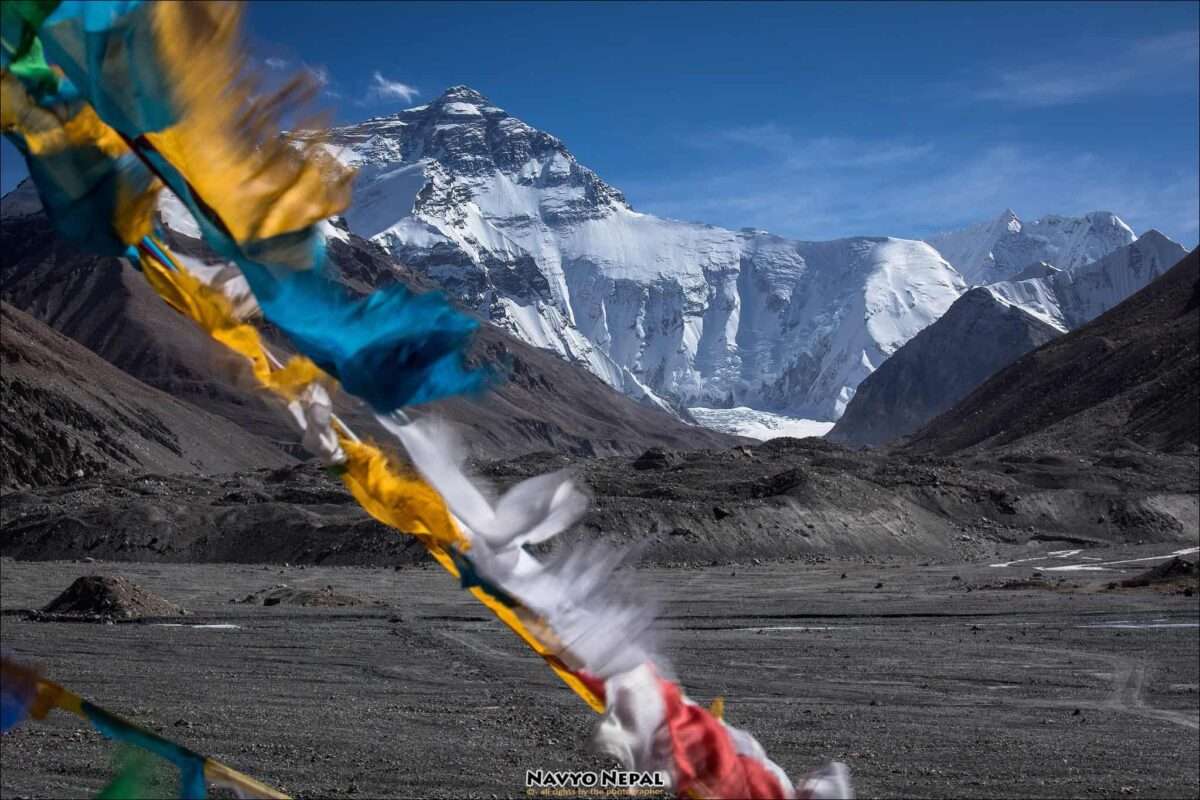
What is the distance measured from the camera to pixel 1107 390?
350 ft

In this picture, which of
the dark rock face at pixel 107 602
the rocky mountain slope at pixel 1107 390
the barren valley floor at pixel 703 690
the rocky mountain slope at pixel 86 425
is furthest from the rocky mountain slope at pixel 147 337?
the barren valley floor at pixel 703 690

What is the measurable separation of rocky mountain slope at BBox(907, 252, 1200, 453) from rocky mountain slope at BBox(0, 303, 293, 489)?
209 ft

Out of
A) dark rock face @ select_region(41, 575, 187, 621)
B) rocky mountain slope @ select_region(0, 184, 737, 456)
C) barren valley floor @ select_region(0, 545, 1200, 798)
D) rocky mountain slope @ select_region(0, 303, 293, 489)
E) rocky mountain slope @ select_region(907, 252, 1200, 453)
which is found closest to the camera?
barren valley floor @ select_region(0, 545, 1200, 798)

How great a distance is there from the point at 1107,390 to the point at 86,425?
79234 millimetres

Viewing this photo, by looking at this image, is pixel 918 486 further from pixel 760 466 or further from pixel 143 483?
pixel 143 483

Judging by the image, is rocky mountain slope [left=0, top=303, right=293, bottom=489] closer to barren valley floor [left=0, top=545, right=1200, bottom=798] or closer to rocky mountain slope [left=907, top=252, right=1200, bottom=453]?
barren valley floor [left=0, top=545, right=1200, bottom=798]

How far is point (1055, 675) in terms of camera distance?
19.8 m

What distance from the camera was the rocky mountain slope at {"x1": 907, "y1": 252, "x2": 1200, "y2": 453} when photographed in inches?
3669

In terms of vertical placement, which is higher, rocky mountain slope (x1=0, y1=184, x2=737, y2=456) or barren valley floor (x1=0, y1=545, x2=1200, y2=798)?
rocky mountain slope (x1=0, y1=184, x2=737, y2=456)

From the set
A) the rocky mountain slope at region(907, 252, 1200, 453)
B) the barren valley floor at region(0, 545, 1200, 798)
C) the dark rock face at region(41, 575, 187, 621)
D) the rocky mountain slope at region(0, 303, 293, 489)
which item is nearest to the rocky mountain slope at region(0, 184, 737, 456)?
the rocky mountain slope at region(0, 303, 293, 489)

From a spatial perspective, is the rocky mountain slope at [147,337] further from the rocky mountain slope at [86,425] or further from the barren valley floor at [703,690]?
the barren valley floor at [703,690]

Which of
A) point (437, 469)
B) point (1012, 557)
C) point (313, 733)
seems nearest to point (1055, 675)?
point (313, 733)

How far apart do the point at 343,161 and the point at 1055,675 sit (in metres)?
19.9

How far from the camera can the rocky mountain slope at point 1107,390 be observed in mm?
93188
